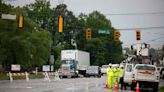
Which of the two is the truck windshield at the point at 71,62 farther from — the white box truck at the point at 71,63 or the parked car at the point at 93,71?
the parked car at the point at 93,71

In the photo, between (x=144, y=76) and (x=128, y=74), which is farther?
(x=128, y=74)

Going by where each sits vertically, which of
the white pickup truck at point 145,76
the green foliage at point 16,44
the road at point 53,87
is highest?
the green foliage at point 16,44

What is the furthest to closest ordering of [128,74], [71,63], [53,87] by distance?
[71,63], [53,87], [128,74]

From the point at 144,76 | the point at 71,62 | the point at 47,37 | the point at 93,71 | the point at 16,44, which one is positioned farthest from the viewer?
the point at 47,37

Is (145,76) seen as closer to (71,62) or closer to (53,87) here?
(53,87)

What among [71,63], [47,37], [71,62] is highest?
[47,37]

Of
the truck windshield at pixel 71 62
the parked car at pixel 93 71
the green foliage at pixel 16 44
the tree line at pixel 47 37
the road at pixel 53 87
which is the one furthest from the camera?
the tree line at pixel 47 37

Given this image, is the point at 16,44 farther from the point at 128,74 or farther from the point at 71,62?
the point at 128,74

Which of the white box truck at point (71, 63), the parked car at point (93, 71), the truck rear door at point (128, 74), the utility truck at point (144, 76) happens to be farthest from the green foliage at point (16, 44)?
the utility truck at point (144, 76)

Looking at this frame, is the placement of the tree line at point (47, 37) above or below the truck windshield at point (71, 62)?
above

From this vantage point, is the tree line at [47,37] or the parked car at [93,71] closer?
the parked car at [93,71]

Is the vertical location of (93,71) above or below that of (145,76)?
above

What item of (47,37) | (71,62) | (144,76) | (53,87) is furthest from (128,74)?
(47,37)

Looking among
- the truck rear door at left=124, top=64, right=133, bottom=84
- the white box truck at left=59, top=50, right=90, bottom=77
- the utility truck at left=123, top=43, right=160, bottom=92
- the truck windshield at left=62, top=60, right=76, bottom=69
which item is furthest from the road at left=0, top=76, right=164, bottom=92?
the truck windshield at left=62, top=60, right=76, bottom=69
